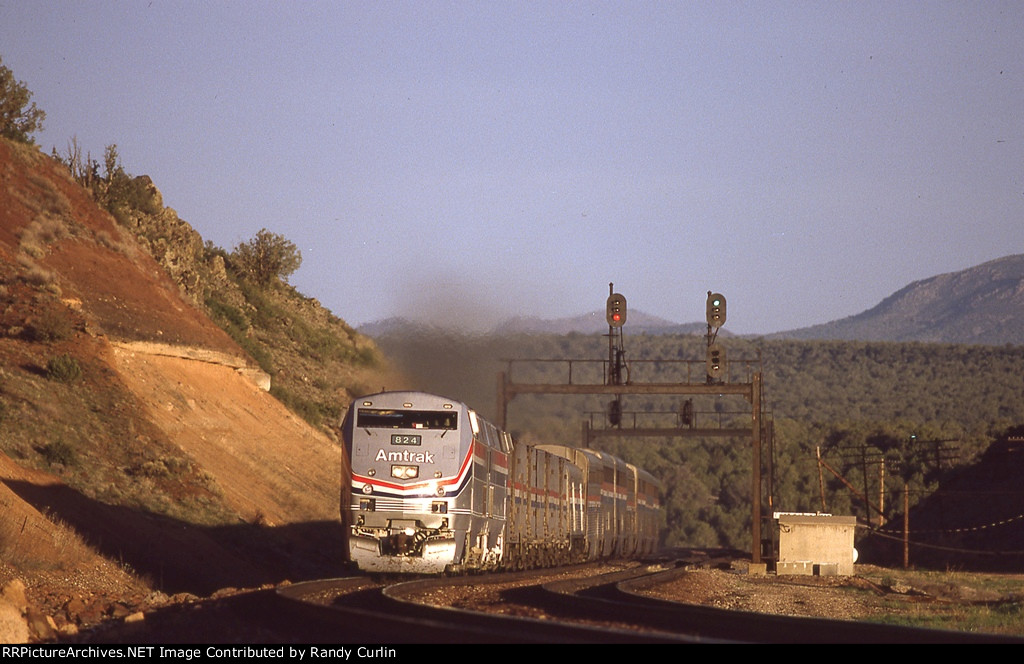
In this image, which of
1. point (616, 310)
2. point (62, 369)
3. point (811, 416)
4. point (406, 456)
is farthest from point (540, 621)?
point (811, 416)

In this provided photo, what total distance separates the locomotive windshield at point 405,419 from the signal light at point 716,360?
15.6 metres

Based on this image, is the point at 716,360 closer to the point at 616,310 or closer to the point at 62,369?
the point at 616,310

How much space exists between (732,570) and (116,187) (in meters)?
30.9

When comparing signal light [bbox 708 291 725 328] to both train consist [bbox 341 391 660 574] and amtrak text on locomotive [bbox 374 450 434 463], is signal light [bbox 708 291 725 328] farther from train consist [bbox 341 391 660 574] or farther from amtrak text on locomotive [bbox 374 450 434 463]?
amtrak text on locomotive [bbox 374 450 434 463]

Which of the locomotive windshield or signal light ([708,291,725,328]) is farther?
signal light ([708,291,725,328])

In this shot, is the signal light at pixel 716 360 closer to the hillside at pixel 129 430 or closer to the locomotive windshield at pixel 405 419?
the hillside at pixel 129 430

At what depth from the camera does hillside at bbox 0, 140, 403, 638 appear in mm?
23828

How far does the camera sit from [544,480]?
3456 cm

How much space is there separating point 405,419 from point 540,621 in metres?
12.6

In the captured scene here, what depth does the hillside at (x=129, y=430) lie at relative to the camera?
78.2 ft

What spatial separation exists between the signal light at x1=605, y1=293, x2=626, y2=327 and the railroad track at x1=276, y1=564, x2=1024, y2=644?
56.7ft

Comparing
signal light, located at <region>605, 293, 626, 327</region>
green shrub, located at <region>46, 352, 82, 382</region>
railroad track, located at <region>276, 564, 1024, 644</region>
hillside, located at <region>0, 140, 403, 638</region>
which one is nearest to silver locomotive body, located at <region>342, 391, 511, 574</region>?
hillside, located at <region>0, 140, 403, 638</region>

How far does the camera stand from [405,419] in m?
24.9

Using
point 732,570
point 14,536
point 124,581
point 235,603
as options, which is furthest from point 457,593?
point 732,570
